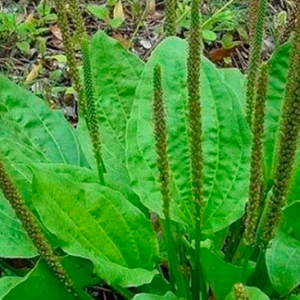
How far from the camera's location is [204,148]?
7.01ft

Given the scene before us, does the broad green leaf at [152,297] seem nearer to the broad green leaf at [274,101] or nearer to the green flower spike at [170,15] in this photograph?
the broad green leaf at [274,101]

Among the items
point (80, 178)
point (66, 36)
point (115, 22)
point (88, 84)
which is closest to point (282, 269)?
point (80, 178)

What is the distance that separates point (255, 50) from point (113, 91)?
0.61 metres

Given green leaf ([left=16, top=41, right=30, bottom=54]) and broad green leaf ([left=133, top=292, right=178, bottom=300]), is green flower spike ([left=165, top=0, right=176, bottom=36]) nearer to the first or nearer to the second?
broad green leaf ([left=133, top=292, right=178, bottom=300])

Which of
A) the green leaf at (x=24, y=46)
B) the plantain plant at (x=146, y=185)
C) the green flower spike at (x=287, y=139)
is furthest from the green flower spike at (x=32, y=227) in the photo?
the green leaf at (x=24, y=46)

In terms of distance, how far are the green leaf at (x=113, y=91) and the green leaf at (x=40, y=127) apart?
0.15m

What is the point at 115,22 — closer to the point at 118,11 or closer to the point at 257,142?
the point at 118,11

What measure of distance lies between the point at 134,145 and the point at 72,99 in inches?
47.7

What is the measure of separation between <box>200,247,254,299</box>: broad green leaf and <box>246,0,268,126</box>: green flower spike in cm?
43

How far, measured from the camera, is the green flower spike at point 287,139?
142cm

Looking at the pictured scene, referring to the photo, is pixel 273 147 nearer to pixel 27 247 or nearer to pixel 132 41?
pixel 27 247

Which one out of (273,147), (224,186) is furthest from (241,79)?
(224,186)

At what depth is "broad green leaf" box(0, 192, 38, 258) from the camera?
201cm

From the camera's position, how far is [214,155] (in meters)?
2.12
